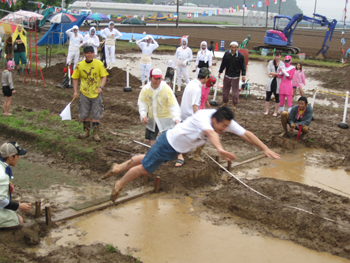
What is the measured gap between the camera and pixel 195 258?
4773 mm

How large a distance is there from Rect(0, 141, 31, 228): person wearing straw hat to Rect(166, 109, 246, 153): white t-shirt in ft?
6.61

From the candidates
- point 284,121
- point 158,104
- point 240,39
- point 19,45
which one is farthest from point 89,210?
point 240,39

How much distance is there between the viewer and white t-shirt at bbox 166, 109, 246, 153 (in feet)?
15.7

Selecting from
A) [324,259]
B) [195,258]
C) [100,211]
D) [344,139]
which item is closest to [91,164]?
[100,211]

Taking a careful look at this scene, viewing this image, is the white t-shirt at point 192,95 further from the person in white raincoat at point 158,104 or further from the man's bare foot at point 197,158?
the man's bare foot at point 197,158

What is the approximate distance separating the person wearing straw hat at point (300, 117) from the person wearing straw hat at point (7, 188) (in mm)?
6506

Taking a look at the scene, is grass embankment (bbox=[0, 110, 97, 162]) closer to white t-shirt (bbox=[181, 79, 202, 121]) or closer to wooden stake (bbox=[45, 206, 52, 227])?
white t-shirt (bbox=[181, 79, 202, 121])

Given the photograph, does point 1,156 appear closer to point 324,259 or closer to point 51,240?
point 51,240

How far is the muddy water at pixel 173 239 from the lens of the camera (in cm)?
485

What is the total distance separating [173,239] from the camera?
5.20 m

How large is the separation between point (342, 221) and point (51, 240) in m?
4.13

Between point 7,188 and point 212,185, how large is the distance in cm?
374

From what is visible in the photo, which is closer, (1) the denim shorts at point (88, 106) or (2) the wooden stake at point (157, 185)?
(2) the wooden stake at point (157, 185)

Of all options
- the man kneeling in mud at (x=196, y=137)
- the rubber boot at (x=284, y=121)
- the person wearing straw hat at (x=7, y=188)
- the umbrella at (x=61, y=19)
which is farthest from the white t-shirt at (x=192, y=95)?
the umbrella at (x=61, y=19)
